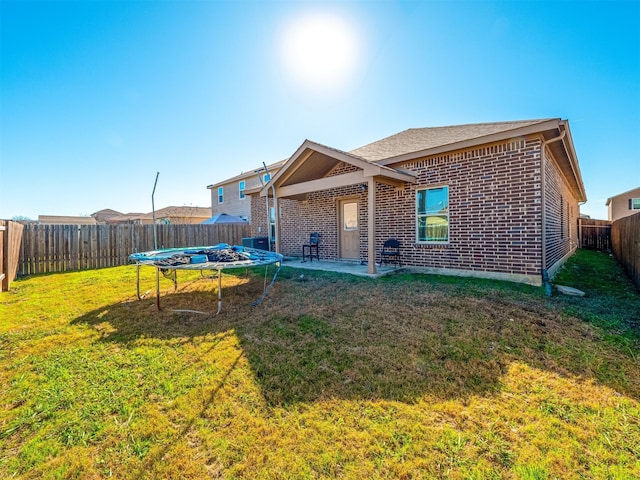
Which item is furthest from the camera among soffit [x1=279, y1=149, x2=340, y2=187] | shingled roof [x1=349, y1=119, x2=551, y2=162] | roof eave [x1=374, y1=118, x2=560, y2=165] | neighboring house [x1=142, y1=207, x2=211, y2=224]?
neighboring house [x1=142, y1=207, x2=211, y2=224]

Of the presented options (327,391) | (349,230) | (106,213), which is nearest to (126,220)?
(106,213)

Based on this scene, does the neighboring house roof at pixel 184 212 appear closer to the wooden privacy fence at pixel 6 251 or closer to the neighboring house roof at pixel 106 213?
the neighboring house roof at pixel 106 213

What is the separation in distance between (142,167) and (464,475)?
18.7 metres

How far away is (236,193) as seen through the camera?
23094mm

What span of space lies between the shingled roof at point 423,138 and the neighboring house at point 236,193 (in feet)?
37.1

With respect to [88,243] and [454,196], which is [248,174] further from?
[454,196]

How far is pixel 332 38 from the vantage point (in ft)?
25.2

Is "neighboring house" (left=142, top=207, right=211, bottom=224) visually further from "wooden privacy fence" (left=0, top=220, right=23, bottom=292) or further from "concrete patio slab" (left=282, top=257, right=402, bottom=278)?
"concrete patio slab" (left=282, top=257, right=402, bottom=278)

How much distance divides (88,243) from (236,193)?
13.3 metres

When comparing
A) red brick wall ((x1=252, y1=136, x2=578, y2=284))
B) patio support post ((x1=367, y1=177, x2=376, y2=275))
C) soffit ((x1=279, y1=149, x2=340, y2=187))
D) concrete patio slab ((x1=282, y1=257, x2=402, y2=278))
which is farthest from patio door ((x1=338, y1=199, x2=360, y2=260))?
patio support post ((x1=367, y1=177, x2=376, y2=275))

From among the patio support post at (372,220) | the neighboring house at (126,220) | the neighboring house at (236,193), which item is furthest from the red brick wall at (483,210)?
the neighboring house at (126,220)

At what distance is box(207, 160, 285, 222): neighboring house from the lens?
70.7ft

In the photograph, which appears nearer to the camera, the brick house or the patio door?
the brick house

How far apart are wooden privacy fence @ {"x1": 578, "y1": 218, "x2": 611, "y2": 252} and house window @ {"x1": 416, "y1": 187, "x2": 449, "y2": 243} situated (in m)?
15.3
